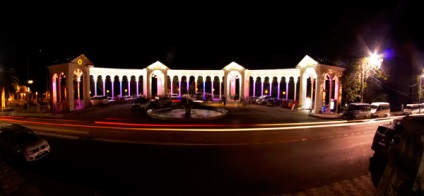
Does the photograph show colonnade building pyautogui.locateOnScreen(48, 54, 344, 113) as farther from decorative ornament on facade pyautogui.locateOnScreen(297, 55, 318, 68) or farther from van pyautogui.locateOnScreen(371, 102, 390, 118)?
van pyautogui.locateOnScreen(371, 102, 390, 118)

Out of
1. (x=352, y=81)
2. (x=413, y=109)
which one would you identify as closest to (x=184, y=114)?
(x=352, y=81)

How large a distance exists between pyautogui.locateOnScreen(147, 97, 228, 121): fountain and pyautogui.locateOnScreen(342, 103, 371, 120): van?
1228cm

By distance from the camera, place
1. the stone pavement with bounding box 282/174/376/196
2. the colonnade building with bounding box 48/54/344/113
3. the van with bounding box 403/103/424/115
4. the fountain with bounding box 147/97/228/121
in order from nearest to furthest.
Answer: the stone pavement with bounding box 282/174/376/196
the fountain with bounding box 147/97/228/121
the colonnade building with bounding box 48/54/344/113
the van with bounding box 403/103/424/115

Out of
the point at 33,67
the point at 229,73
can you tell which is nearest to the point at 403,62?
the point at 229,73

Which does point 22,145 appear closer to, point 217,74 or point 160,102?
point 160,102

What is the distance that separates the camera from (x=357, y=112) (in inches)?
894

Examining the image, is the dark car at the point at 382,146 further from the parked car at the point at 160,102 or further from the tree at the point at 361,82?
the parked car at the point at 160,102


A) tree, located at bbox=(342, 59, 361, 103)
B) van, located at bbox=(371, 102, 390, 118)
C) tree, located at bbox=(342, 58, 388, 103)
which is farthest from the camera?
tree, located at bbox=(342, 59, 361, 103)

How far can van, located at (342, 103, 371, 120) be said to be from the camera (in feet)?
74.3

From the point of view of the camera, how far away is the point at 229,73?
135 feet

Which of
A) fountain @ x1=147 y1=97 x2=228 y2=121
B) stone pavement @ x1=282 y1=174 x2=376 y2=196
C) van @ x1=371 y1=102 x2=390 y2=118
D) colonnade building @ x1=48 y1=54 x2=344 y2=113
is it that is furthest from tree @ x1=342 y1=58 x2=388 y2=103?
stone pavement @ x1=282 y1=174 x2=376 y2=196

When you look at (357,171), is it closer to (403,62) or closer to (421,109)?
(421,109)

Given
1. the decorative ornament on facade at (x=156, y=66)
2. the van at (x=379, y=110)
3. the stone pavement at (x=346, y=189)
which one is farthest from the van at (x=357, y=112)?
the decorative ornament on facade at (x=156, y=66)

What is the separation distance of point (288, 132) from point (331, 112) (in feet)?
48.5
